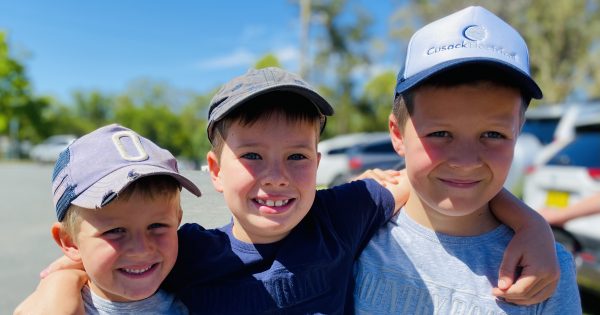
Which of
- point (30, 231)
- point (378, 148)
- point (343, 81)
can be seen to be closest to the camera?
point (30, 231)

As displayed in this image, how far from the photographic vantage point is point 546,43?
67.9 feet

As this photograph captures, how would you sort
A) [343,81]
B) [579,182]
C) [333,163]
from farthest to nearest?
[343,81] < [333,163] < [579,182]

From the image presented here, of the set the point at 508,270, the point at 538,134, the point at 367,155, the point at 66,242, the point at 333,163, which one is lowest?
the point at 66,242

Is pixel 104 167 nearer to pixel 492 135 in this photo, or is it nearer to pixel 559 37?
pixel 492 135

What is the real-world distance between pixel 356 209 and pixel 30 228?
791cm

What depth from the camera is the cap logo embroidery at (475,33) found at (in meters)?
1.35

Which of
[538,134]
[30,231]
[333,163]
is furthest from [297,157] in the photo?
[333,163]

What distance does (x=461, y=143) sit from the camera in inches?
52.6

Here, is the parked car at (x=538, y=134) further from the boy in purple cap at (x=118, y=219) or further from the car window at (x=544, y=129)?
the boy in purple cap at (x=118, y=219)

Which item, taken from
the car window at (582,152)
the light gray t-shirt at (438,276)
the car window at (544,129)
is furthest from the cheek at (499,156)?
the car window at (544,129)

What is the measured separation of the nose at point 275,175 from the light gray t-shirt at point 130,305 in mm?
485

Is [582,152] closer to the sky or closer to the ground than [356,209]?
closer to the sky

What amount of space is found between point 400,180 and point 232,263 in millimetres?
660

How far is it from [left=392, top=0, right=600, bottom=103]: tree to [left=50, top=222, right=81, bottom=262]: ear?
67.7ft
